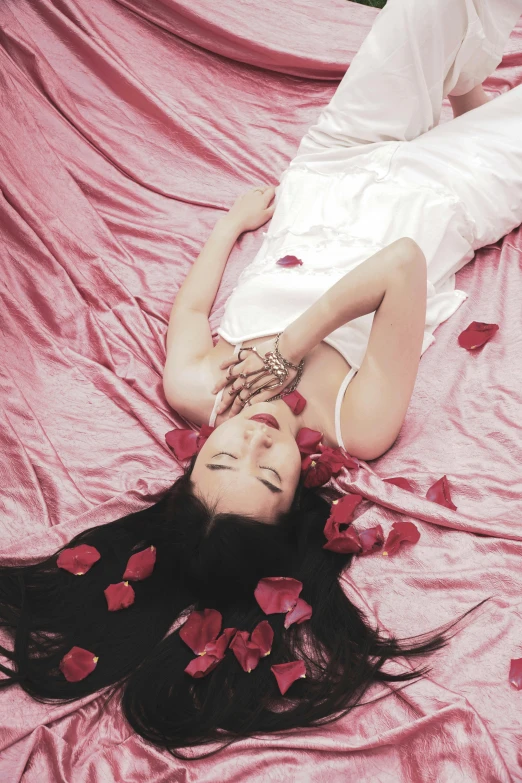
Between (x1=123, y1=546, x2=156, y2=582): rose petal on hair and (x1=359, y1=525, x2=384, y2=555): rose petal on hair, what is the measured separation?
1.52 feet

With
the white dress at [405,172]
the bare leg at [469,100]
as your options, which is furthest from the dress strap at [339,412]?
the bare leg at [469,100]

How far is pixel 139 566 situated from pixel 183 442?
0.40 meters

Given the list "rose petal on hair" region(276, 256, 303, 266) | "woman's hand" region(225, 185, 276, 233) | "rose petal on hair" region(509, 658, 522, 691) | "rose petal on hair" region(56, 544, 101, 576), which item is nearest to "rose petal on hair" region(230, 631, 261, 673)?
"rose petal on hair" region(56, 544, 101, 576)

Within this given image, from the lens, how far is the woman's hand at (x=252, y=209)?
246cm

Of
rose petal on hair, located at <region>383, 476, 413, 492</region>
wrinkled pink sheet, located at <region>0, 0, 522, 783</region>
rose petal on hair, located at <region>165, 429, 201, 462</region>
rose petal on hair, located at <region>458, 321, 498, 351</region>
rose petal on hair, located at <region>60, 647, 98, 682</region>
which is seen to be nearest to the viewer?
wrinkled pink sheet, located at <region>0, 0, 522, 783</region>

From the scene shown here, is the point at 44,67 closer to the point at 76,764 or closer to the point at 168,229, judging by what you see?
the point at 168,229

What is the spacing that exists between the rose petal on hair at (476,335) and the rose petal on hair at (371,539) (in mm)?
693

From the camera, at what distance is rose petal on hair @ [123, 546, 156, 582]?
1566mm

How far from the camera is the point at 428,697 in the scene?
1317 mm

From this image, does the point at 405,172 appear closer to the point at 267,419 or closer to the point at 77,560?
the point at 267,419

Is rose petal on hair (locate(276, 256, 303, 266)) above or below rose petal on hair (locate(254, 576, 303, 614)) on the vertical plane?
above

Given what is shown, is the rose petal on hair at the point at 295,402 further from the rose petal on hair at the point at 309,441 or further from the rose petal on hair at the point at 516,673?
the rose petal on hair at the point at 516,673

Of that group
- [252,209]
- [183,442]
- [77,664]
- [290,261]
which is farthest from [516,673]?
[252,209]

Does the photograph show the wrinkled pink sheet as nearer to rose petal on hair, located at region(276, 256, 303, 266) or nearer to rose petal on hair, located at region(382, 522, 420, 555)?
rose petal on hair, located at region(382, 522, 420, 555)
